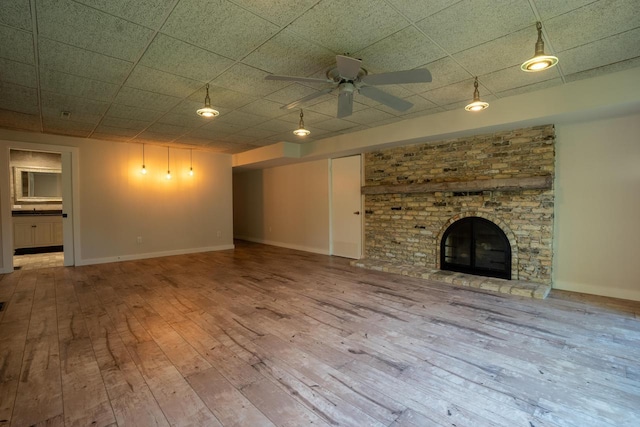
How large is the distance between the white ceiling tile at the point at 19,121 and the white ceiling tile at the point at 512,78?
6153 millimetres

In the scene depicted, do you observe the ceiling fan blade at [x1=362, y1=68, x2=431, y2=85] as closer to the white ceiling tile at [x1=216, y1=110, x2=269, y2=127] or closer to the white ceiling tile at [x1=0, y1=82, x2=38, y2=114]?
the white ceiling tile at [x1=216, y1=110, x2=269, y2=127]

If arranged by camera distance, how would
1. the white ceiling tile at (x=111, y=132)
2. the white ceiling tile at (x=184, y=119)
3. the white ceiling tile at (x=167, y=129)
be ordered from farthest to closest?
the white ceiling tile at (x=111, y=132) → the white ceiling tile at (x=167, y=129) → the white ceiling tile at (x=184, y=119)

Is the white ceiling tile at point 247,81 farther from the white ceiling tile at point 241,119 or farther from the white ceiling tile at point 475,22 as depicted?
the white ceiling tile at point 475,22

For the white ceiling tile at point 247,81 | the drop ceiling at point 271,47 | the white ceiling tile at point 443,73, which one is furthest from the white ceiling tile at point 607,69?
the white ceiling tile at point 247,81

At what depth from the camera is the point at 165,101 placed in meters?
3.87

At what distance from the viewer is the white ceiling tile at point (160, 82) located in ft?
10.1

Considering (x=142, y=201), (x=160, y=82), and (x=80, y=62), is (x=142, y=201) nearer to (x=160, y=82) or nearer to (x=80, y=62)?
(x=160, y=82)

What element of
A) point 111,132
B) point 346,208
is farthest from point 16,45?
point 346,208

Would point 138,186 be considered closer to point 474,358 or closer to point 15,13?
point 15,13

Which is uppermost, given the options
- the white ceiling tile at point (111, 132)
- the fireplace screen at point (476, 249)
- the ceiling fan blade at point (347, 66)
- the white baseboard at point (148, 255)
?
the white ceiling tile at point (111, 132)

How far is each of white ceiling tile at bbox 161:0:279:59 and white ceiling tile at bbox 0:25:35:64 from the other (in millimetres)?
1134

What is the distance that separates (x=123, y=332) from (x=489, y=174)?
4967 millimetres

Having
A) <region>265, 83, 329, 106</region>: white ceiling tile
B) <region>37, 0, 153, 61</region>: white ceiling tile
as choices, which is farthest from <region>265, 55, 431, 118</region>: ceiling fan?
<region>37, 0, 153, 61</region>: white ceiling tile

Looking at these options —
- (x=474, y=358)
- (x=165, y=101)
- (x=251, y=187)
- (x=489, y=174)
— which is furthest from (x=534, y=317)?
(x=251, y=187)
